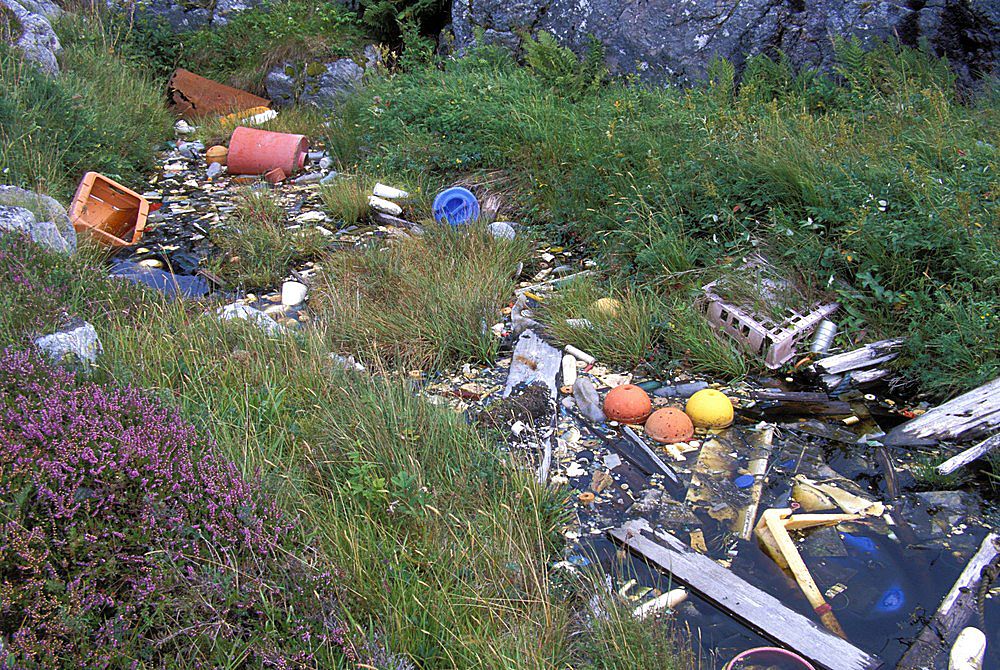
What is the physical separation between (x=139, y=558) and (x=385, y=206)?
12.6 ft

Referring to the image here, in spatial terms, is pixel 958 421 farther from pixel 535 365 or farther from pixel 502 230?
pixel 502 230

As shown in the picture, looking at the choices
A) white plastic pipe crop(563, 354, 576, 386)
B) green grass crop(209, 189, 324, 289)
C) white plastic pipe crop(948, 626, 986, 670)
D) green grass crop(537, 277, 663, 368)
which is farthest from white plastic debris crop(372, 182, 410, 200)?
white plastic pipe crop(948, 626, 986, 670)

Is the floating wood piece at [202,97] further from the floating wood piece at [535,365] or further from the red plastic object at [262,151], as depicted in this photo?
the floating wood piece at [535,365]

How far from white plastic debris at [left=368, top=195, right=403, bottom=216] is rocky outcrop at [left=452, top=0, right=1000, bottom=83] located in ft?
7.57

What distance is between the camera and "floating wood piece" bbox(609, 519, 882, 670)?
2.32 m

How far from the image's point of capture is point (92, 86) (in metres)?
6.71

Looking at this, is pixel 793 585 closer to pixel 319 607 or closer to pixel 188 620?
pixel 319 607

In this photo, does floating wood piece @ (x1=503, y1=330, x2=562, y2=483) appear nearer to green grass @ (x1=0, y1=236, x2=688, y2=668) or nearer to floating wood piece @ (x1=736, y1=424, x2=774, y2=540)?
green grass @ (x1=0, y1=236, x2=688, y2=668)

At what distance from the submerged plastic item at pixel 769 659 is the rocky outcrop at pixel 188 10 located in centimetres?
906

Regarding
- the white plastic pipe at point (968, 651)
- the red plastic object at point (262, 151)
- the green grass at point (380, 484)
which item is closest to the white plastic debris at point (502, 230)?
the green grass at point (380, 484)

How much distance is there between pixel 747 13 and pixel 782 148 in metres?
2.66

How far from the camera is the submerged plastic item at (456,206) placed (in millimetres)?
5254

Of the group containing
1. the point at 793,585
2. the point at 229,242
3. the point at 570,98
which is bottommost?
the point at 229,242

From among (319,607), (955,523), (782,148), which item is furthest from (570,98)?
(319,607)
